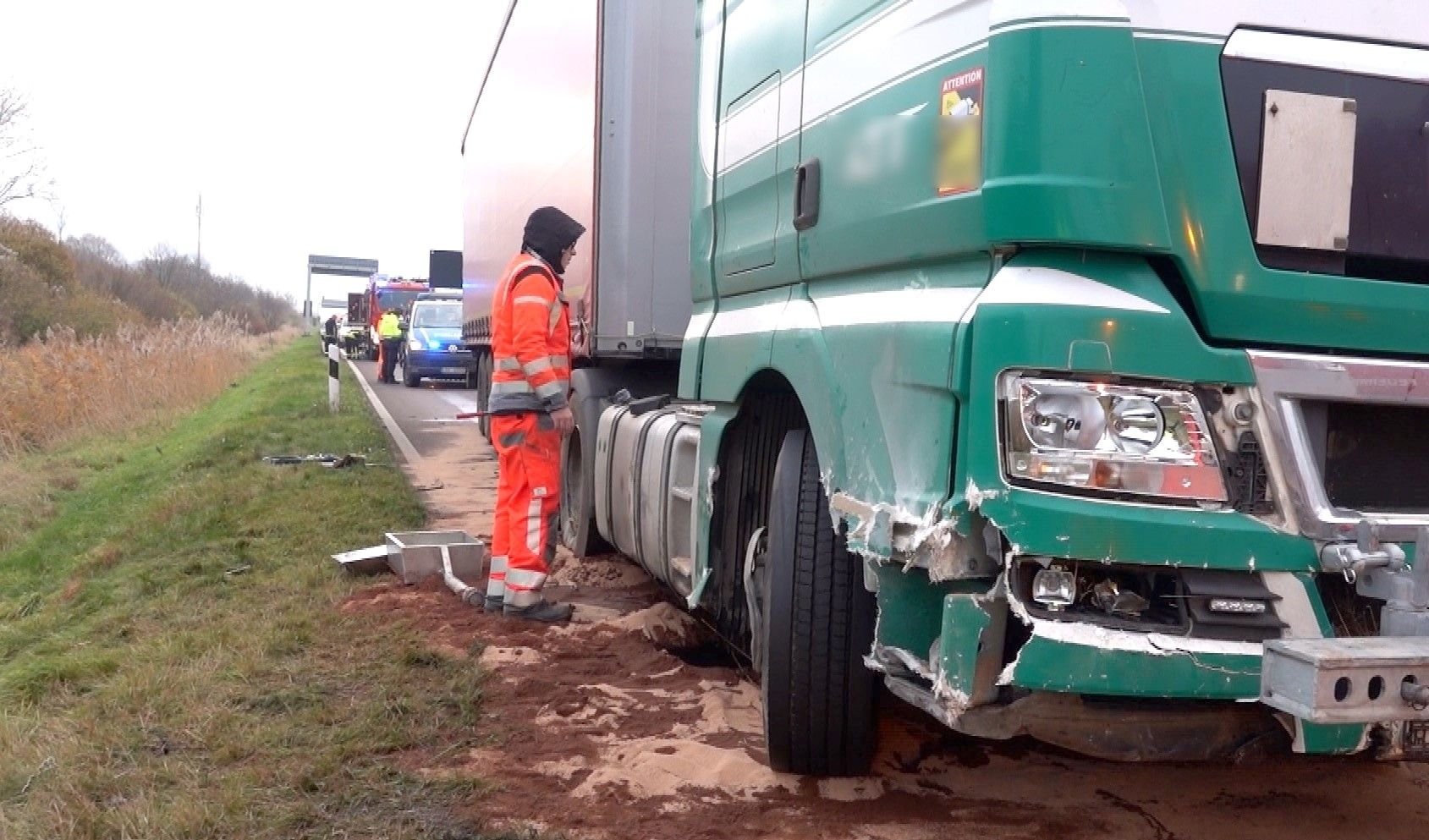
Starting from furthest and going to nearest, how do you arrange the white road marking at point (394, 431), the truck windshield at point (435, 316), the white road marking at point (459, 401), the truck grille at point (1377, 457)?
1. the truck windshield at point (435, 316)
2. the white road marking at point (459, 401)
3. the white road marking at point (394, 431)
4. the truck grille at point (1377, 457)

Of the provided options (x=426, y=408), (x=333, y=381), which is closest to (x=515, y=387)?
(x=333, y=381)

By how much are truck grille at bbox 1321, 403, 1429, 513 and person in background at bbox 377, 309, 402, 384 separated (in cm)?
2657

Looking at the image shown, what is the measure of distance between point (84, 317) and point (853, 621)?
98.0ft

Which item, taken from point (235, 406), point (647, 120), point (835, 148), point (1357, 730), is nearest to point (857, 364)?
point (835, 148)

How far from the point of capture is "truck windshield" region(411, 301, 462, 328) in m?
25.0

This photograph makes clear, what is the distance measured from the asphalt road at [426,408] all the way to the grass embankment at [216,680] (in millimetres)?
4623

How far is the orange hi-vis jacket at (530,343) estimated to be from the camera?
222 inches

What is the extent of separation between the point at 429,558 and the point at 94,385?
11894 mm

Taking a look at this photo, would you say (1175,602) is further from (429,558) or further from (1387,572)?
(429,558)

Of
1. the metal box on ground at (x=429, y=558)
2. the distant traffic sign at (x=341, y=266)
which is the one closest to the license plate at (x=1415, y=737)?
the metal box on ground at (x=429, y=558)

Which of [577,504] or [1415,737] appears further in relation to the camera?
[577,504]

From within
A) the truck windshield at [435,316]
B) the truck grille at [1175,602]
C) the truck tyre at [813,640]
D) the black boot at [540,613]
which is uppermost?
the truck windshield at [435,316]

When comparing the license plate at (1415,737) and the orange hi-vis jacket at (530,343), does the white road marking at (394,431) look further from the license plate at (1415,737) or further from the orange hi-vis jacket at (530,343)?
the license plate at (1415,737)

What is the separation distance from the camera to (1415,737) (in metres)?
2.45
